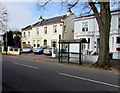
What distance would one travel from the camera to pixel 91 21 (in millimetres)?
26922

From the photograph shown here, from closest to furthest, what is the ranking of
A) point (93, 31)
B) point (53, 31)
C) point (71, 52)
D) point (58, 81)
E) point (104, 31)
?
point (58, 81) → point (104, 31) → point (71, 52) → point (93, 31) → point (53, 31)

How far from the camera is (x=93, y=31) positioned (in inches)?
1038

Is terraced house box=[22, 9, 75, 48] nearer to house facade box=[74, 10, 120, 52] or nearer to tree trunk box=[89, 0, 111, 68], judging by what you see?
house facade box=[74, 10, 120, 52]

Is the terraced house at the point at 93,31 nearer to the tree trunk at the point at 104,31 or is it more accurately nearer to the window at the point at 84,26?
the window at the point at 84,26

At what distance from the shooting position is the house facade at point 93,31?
23.1 metres

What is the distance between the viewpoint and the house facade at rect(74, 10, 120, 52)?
75.7 ft

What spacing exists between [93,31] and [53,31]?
11745 mm

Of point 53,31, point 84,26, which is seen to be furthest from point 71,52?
point 53,31

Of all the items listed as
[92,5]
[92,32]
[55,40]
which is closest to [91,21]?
[92,32]

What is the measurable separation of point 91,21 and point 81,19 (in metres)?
2.44

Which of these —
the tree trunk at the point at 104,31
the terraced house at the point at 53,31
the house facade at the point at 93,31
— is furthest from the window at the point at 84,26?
the tree trunk at the point at 104,31

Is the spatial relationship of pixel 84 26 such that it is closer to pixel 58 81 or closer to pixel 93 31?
pixel 93 31

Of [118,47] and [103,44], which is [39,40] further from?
[103,44]

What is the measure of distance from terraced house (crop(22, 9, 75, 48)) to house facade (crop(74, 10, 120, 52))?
473 cm
